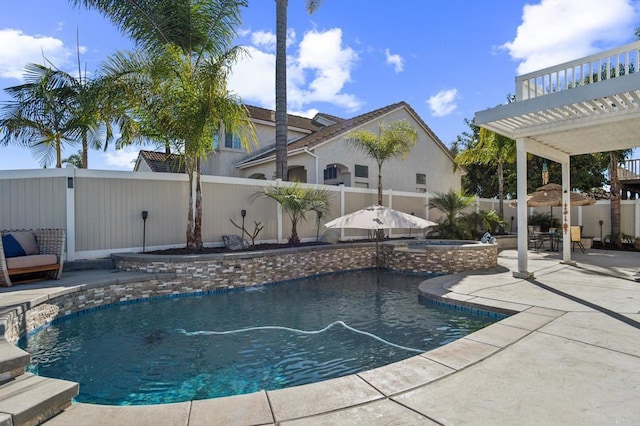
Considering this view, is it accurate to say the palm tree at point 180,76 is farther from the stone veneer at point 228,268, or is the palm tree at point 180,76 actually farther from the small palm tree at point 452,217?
the small palm tree at point 452,217

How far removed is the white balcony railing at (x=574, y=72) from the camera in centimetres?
619

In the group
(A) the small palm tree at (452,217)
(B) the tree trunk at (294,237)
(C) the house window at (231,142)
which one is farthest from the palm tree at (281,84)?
(A) the small palm tree at (452,217)

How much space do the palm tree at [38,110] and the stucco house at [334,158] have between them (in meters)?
5.39

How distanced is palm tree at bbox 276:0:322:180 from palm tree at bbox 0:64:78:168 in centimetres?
698

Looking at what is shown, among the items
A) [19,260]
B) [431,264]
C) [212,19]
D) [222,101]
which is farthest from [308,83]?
[19,260]

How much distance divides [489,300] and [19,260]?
8934 millimetres

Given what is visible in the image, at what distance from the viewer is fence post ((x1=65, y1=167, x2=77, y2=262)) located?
838 cm

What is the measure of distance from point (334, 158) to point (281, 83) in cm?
456

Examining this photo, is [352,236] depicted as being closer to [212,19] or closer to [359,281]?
[359,281]

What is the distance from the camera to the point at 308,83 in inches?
643

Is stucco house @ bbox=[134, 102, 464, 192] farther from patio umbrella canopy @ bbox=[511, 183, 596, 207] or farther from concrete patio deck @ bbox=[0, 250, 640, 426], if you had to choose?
concrete patio deck @ bbox=[0, 250, 640, 426]

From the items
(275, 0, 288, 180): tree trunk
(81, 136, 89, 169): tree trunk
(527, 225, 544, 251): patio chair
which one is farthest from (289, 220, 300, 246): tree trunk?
(527, 225, 544, 251): patio chair

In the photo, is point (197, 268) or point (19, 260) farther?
point (197, 268)

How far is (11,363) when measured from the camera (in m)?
3.18
